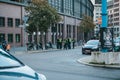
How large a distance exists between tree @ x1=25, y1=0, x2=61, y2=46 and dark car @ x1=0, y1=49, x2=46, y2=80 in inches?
1538

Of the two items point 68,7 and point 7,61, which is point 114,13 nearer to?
point 68,7

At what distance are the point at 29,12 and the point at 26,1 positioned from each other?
34.2ft

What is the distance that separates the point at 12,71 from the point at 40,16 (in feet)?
133

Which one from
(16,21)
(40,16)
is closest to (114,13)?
(16,21)

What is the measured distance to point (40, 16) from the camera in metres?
45.5

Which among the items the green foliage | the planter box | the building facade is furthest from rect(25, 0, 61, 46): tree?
the planter box

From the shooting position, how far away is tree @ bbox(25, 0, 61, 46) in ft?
148

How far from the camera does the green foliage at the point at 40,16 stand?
45072 millimetres

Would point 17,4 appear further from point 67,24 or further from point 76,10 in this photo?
point 76,10

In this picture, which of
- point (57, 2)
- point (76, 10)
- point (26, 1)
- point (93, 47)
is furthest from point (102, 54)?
point (76, 10)

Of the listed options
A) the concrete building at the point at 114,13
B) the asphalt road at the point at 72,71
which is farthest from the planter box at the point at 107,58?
the concrete building at the point at 114,13

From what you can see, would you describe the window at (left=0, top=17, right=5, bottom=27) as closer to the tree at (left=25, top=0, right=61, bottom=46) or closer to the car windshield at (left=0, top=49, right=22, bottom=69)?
the tree at (left=25, top=0, right=61, bottom=46)

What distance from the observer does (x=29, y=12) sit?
47344 mm

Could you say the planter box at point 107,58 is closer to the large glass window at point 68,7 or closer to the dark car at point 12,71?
the dark car at point 12,71
